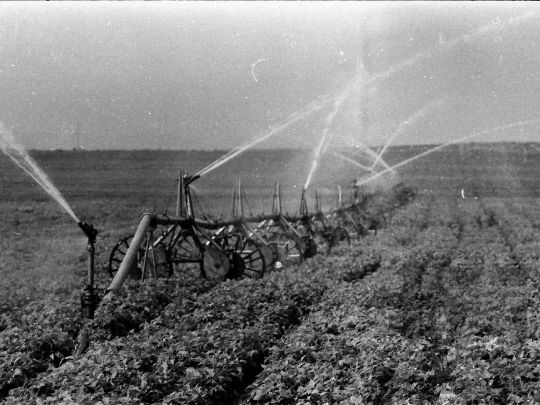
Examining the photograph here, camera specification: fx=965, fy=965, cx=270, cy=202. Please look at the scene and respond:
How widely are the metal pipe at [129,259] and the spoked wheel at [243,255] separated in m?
2.08

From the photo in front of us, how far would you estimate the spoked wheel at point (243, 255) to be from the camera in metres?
15.7

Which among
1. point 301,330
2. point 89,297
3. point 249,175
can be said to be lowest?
point 301,330

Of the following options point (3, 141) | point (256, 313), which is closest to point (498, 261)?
point (256, 313)

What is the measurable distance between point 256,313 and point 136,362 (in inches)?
126

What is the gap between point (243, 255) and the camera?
58.0ft

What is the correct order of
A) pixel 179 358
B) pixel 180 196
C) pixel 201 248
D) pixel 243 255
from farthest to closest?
1. pixel 243 255
2. pixel 180 196
3. pixel 201 248
4. pixel 179 358

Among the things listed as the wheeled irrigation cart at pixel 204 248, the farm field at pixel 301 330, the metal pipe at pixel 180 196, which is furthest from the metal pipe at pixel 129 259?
the metal pipe at pixel 180 196

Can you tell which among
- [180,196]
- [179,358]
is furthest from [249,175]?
[179,358]

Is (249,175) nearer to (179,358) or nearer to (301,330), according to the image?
(301,330)

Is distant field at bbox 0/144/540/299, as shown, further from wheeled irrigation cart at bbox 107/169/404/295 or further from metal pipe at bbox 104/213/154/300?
metal pipe at bbox 104/213/154/300

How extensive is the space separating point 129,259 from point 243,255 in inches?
205

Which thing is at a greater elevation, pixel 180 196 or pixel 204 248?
pixel 180 196

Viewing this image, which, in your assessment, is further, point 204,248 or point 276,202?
point 276,202

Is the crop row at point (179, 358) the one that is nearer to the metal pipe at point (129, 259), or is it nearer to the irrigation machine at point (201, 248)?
the metal pipe at point (129, 259)
